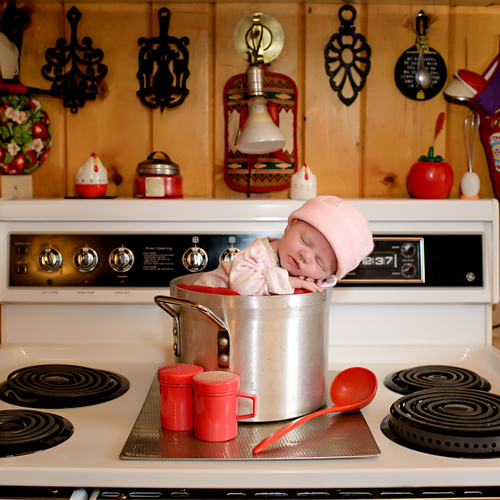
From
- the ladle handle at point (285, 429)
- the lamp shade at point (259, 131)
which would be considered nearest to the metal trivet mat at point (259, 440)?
the ladle handle at point (285, 429)

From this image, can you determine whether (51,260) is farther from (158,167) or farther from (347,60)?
(347,60)

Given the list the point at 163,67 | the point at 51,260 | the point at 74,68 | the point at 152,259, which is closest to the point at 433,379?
the point at 152,259

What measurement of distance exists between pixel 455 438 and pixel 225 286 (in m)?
0.49

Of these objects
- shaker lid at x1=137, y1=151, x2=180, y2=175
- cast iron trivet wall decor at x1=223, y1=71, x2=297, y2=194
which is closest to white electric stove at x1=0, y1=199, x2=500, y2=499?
shaker lid at x1=137, y1=151, x2=180, y2=175

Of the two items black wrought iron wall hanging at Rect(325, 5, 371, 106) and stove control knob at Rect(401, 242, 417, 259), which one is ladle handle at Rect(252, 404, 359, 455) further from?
black wrought iron wall hanging at Rect(325, 5, 371, 106)

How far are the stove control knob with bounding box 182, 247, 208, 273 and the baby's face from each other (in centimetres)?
31

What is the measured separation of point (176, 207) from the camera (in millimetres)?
1367

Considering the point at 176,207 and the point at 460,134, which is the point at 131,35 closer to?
the point at 176,207

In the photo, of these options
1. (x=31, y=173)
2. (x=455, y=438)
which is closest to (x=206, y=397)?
(x=455, y=438)

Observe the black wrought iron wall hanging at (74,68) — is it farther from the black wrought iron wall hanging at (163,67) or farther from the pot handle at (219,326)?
the pot handle at (219,326)

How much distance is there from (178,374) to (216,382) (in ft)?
0.25

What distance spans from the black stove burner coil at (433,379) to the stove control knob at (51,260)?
0.81 meters

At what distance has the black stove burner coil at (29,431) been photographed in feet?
2.92

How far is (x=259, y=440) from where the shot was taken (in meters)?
0.92
